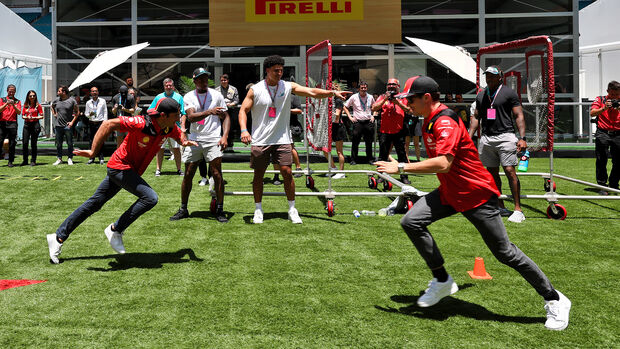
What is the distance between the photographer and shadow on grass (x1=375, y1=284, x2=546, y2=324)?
445cm

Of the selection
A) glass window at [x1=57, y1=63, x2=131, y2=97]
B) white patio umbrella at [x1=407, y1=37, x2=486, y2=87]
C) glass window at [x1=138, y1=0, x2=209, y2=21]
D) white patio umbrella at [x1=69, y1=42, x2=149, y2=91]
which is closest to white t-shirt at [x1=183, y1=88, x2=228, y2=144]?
white patio umbrella at [x1=69, y1=42, x2=149, y2=91]

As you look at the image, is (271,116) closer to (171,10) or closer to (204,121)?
(204,121)

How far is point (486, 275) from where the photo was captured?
548cm

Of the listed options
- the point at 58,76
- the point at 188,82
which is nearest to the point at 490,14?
the point at 188,82

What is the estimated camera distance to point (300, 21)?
15.7 m

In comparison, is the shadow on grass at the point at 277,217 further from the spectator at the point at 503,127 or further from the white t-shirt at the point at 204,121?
the spectator at the point at 503,127

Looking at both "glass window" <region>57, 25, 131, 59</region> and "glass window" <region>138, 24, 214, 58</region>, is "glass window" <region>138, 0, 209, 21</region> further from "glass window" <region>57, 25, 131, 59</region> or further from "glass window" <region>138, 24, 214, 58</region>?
"glass window" <region>57, 25, 131, 59</region>

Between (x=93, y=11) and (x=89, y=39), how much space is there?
1003mm

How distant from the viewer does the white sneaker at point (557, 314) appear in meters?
4.20

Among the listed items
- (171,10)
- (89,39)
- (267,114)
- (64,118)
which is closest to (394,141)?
(267,114)

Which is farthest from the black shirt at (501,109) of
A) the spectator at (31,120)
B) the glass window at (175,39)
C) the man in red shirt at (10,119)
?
the glass window at (175,39)

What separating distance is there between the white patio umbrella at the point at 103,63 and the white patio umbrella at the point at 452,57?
26.2 feet

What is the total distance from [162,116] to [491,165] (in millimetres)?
4661

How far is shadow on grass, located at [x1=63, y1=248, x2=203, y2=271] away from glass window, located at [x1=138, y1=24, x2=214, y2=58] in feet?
53.0
